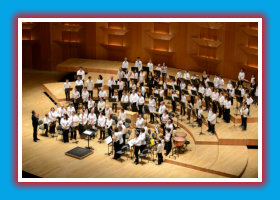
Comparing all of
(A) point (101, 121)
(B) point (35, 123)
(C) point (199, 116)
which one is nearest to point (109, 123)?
(A) point (101, 121)

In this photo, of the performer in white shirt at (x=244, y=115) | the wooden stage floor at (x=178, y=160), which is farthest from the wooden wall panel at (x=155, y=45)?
the wooden stage floor at (x=178, y=160)

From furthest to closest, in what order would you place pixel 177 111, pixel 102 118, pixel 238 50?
1. pixel 238 50
2. pixel 177 111
3. pixel 102 118

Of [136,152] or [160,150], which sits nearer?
[160,150]

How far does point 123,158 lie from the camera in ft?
37.1

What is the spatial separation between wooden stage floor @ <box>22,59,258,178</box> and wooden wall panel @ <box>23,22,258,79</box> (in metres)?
3.52

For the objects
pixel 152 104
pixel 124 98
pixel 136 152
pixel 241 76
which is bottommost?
pixel 136 152

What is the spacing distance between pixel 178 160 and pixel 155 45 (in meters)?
7.04

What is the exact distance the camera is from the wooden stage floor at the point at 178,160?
10445 mm

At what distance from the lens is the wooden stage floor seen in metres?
10.4

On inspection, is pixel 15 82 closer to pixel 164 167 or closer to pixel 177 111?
pixel 164 167

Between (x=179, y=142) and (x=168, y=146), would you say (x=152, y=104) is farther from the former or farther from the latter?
(x=179, y=142)

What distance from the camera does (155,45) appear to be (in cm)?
1698
